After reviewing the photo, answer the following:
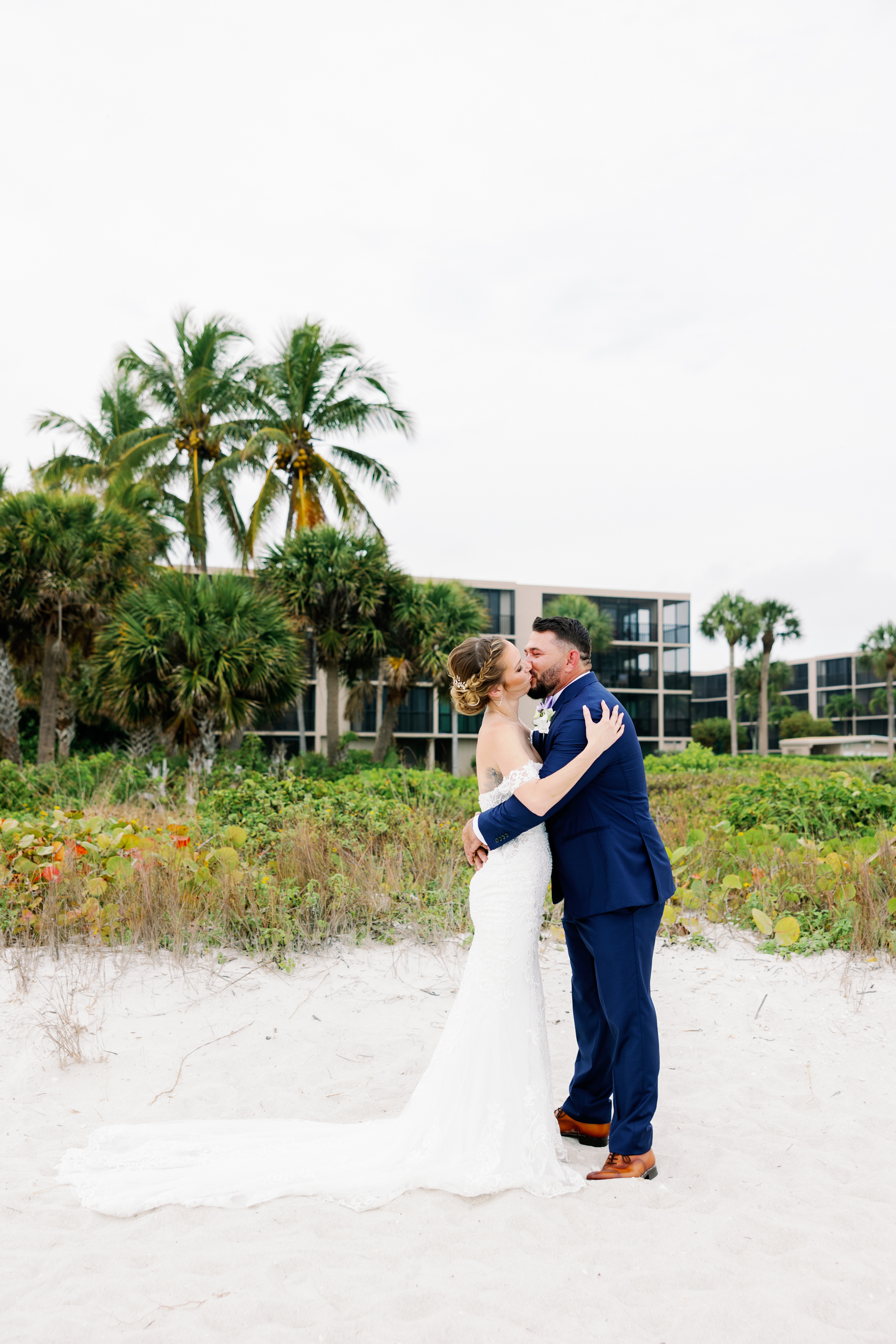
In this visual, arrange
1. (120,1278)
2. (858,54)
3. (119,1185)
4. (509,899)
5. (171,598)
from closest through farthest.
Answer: (120,1278) < (119,1185) < (509,899) < (858,54) < (171,598)

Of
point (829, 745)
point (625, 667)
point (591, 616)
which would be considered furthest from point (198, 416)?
point (829, 745)

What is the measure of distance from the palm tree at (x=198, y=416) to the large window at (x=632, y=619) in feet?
89.1

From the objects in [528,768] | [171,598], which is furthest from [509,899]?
[171,598]

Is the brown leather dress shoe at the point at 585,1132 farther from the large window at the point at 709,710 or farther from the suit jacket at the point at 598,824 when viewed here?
the large window at the point at 709,710

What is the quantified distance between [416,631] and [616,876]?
18.8 meters

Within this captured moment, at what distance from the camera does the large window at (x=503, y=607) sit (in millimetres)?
43219

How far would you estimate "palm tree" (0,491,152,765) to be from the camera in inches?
675

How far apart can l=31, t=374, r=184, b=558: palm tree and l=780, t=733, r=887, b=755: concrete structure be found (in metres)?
44.6

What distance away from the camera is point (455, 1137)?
312 centimetres

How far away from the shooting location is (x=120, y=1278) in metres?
2.55

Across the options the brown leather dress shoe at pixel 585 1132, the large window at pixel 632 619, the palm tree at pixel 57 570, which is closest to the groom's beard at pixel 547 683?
the brown leather dress shoe at pixel 585 1132

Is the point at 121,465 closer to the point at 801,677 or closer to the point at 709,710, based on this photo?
the point at 709,710

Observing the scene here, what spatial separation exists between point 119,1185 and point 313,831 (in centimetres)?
426

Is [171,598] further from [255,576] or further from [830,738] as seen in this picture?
[830,738]
